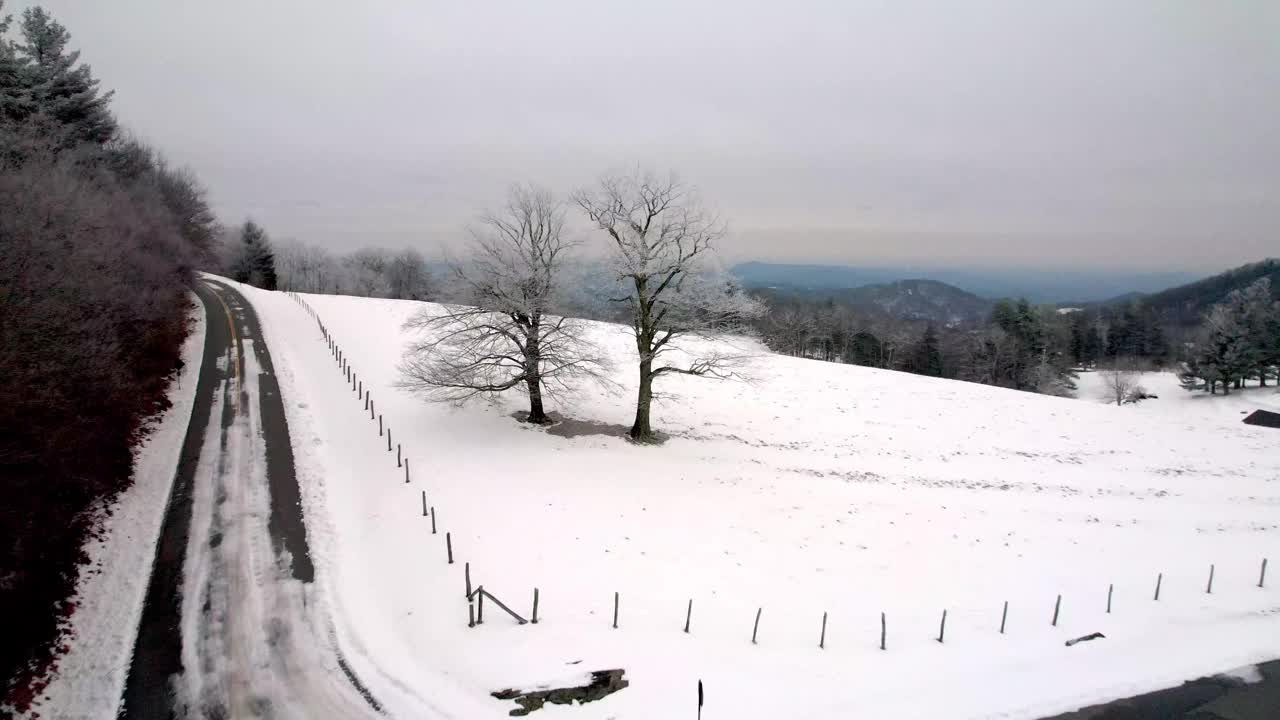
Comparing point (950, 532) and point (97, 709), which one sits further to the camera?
point (950, 532)

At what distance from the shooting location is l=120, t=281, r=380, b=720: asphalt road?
9.87 m

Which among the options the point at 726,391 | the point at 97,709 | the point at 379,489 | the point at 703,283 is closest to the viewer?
the point at 97,709

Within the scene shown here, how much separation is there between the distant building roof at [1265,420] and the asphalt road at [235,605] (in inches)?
2271

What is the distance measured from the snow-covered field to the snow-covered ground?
3.50 metres

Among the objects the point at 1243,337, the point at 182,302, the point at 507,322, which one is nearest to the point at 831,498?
the point at 507,322

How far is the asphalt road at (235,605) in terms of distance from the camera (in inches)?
388

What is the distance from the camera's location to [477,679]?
34.1 feet

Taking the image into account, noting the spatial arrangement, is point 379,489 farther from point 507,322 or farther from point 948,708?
point 948,708

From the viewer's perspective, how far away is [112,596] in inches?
480

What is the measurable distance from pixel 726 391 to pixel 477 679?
28915mm

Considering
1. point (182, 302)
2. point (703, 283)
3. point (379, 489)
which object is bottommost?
point (379, 489)

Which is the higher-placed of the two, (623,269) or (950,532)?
(623,269)

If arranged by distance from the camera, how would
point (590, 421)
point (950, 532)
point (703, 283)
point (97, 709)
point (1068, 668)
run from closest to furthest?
point (97, 709)
point (1068, 668)
point (950, 532)
point (703, 283)
point (590, 421)

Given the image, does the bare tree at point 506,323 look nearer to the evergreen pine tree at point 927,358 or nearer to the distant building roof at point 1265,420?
the distant building roof at point 1265,420
